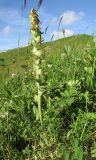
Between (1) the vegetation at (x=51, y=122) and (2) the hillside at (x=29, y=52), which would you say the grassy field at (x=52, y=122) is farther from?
(2) the hillside at (x=29, y=52)

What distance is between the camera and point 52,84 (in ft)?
17.2

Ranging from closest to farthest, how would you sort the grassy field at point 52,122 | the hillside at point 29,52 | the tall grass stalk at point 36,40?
the tall grass stalk at point 36,40 → the grassy field at point 52,122 → the hillside at point 29,52

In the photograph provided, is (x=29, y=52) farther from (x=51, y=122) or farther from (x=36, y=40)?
(x=36, y=40)

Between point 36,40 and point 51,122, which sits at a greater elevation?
point 36,40

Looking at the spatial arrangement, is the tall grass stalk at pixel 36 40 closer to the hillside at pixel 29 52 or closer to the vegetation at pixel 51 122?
the vegetation at pixel 51 122

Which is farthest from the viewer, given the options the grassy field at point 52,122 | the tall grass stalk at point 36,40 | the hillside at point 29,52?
the hillside at point 29,52

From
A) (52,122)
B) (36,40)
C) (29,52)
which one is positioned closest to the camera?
(36,40)

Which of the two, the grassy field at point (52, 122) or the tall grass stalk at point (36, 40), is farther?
the grassy field at point (52, 122)

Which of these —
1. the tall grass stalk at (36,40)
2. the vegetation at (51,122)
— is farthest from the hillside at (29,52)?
the vegetation at (51,122)

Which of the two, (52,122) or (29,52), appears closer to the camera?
(52,122)

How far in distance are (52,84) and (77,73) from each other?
0.51 meters

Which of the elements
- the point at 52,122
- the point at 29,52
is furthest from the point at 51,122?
the point at 29,52

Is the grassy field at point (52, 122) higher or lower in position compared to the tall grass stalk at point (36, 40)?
lower

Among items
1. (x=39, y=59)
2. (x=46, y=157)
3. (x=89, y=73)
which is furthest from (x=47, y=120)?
(x=89, y=73)
